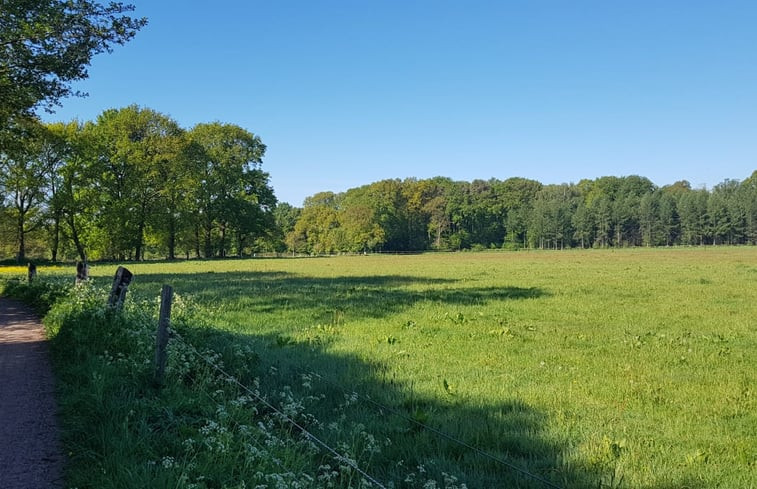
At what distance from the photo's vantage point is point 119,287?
9062 millimetres

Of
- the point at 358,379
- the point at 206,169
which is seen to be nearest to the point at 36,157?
the point at 206,169

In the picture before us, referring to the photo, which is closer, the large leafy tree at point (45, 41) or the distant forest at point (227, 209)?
the large leafy tree at point (45, 41)

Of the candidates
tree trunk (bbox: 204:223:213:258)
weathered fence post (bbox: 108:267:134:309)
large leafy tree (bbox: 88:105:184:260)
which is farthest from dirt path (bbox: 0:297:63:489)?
tree trunk (bbox: 204:223:213:258)

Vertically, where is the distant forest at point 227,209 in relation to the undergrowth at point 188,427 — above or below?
above

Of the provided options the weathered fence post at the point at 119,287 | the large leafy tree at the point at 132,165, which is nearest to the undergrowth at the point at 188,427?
the weathered fence post at the point at 119,287

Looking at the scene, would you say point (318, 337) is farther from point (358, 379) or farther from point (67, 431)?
point (67, 431)

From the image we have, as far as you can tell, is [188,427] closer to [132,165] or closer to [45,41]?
[45,41]

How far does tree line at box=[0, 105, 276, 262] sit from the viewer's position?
49.4m

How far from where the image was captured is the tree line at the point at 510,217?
118562 mm

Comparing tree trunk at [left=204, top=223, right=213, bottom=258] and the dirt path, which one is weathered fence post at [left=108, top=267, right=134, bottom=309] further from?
tree trunk at [left=204, top=223, right=213, bottom=258]

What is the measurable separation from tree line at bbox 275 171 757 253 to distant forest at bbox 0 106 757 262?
381 millimetres

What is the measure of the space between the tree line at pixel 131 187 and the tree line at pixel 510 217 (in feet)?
148

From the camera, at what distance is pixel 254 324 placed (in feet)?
40.0

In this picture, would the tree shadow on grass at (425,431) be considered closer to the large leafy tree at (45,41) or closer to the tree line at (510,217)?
the large leafy tree at (45,41)
